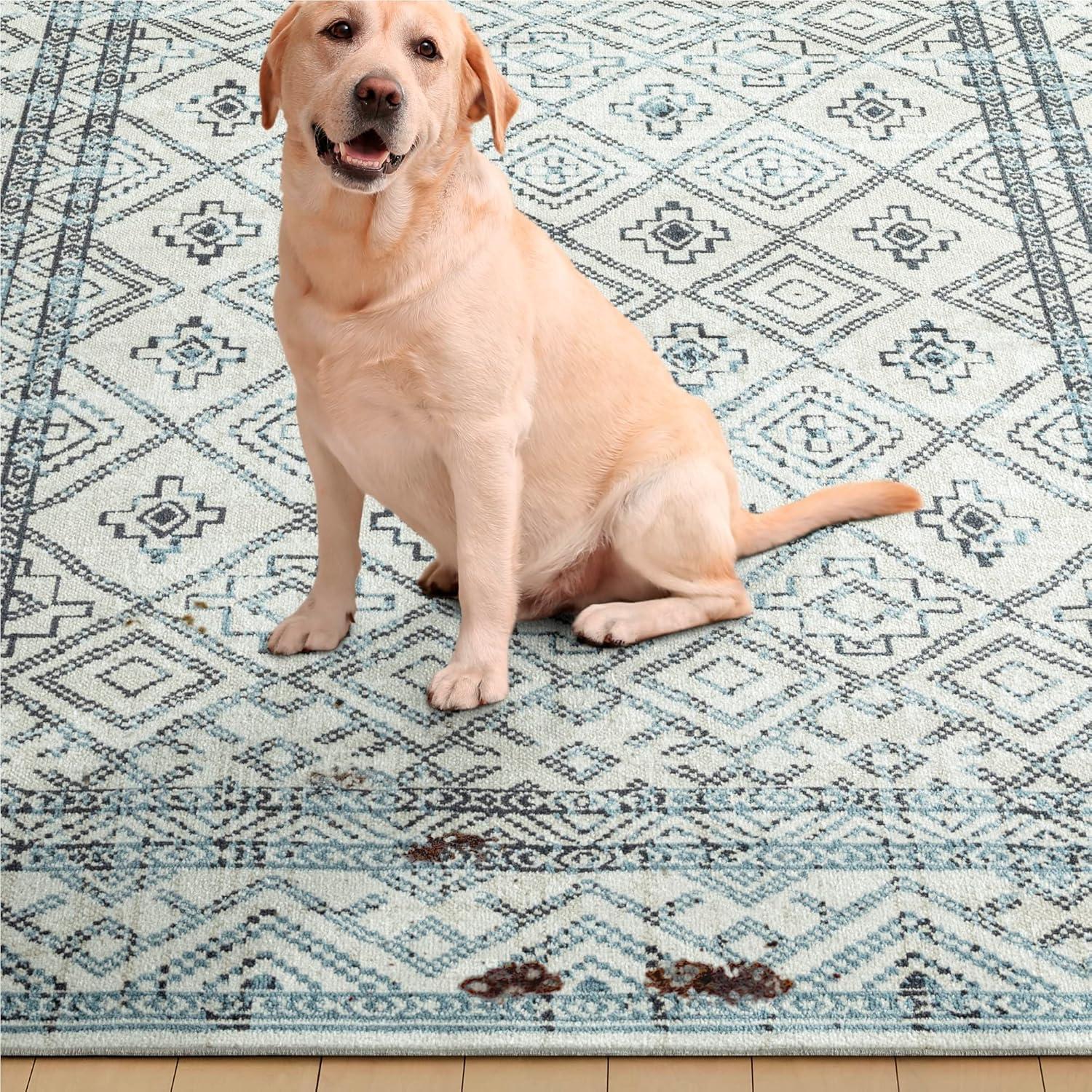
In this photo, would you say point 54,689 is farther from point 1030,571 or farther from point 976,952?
point 1030,571

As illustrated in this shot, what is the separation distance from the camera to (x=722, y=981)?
1.61m

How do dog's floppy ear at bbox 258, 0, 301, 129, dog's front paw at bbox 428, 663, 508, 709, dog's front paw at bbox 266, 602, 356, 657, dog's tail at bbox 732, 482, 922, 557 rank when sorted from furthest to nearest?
1. dog's tail at bbox 732, 482, 922, 557
2. dog's front paw at bbox 266, 602, 356, 657
3. dog's front paw at bbox 428, 663, 508, 709
4. dog's floppy ear at bbox 258, 0, 301, 129

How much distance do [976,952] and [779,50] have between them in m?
2.51

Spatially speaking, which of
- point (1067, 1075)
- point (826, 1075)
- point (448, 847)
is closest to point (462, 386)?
point (448, 847)

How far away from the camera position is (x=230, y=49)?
3.34 meters

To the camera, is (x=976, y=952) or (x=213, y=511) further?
(x=213, y=511)

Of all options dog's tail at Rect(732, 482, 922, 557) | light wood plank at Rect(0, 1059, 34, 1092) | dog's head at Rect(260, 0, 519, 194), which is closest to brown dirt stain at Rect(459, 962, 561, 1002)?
light wood plank at Rect(0, 1059, 34, 1092)

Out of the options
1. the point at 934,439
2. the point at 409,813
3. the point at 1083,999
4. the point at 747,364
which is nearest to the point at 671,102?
the point at 747,364

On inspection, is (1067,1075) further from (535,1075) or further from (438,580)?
(438,580)

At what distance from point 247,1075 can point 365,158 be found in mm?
1113

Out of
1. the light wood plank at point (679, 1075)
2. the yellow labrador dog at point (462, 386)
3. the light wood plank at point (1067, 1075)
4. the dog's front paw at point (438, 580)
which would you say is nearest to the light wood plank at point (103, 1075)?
the light wood plank at point (679, 1075)

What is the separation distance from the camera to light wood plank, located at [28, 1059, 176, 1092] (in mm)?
1521

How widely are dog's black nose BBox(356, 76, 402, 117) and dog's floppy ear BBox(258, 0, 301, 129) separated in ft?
0.58

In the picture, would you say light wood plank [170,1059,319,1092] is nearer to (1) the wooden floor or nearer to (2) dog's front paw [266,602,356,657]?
(1) the wooden floor
